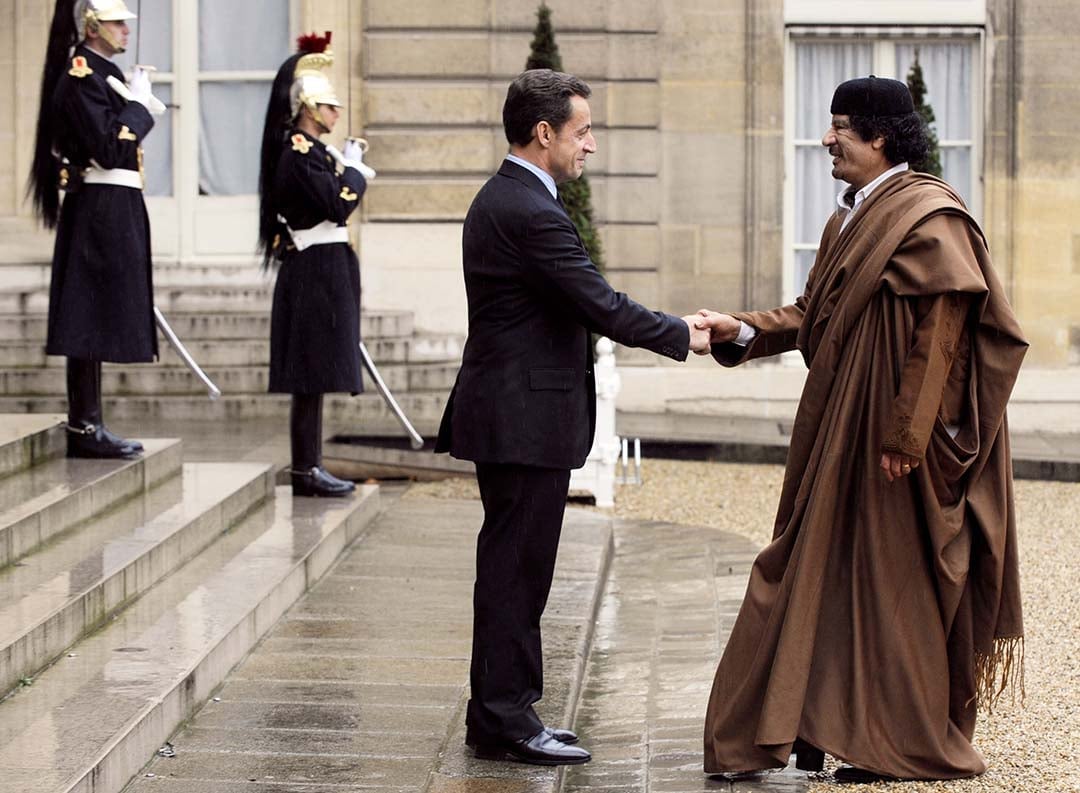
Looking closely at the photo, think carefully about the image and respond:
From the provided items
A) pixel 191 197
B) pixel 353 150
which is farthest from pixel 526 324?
pixel 191 197

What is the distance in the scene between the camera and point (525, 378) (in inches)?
189

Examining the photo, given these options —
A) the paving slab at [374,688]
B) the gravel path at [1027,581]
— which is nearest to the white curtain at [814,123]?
the gravel path at [1027,581]

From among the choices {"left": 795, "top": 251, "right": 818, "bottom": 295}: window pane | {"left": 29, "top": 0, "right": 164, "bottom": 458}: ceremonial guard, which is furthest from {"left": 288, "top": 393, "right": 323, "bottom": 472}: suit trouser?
{"left": 795, "top": 251, "right": 818, "bottom": 295}: window pane

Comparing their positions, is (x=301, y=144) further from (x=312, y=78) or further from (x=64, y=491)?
(x=64, y=491)

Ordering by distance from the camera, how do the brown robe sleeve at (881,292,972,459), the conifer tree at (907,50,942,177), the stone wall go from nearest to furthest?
the brown robe sleeve at (881,292,972,459)
the conifer tree at (907,50,942,177)
the stone wall

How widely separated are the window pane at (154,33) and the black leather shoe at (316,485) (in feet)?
22.0

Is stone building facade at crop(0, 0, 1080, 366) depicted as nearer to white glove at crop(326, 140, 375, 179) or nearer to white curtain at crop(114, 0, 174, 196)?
white curtain at crop(114, 0, 174, 196)

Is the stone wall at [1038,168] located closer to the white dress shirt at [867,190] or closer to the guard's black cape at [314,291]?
the guard's black cape at [314,291]

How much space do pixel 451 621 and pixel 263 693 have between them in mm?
1162

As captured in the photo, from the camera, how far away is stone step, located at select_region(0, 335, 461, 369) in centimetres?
1200

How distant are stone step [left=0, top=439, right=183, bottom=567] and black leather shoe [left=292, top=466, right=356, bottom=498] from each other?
1.86 ft

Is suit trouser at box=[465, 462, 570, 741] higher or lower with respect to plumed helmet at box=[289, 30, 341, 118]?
lower

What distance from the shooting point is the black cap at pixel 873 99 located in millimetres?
4848

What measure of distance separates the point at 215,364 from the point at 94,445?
15.3 feet
